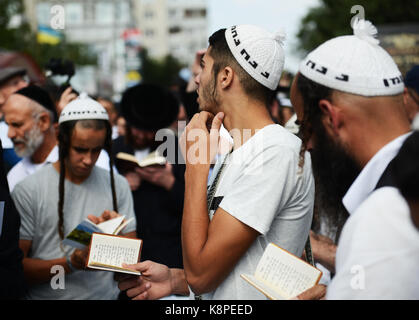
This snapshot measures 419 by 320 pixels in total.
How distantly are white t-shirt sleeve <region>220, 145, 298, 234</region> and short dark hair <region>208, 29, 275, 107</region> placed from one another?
315 millimetres

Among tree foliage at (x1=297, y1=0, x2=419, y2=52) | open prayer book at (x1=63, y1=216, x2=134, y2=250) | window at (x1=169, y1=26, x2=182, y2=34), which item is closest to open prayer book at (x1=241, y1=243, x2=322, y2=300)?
open prayer book at (x1=63, y1=216, x2=134, y2=250)

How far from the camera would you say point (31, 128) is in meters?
4.37

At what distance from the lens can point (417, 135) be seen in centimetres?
152

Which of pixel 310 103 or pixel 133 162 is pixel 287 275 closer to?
pixel 310 103

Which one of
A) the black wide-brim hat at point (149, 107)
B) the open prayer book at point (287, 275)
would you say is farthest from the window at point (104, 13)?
the open prayer book at point (287, 275)

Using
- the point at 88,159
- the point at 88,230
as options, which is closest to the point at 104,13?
the point at 88,159

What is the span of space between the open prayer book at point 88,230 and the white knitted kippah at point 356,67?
4.70 ft

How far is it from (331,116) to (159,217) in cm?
269

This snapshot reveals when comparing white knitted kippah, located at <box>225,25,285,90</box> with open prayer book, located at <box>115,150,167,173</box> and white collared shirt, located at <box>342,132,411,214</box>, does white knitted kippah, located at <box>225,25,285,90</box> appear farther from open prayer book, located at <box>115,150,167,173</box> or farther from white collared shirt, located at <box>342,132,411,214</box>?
open prayer book, located at <box>115,150,167,173</box>

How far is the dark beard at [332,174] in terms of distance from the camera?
208 cm

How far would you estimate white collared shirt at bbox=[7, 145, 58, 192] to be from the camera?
13.5ft
